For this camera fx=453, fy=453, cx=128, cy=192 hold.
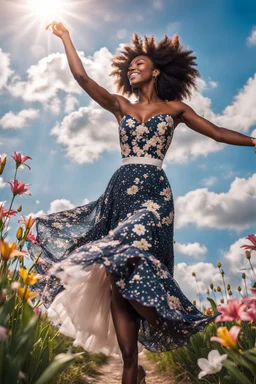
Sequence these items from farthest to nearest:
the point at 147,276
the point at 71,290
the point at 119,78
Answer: the point at 119,78
the point at 71,290
the point at 147,276

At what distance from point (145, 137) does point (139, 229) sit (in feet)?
3.03

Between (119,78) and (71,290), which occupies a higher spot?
(119,78)

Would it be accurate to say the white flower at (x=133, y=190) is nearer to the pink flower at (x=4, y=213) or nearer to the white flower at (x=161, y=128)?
the white flower at (x=161, y=128)

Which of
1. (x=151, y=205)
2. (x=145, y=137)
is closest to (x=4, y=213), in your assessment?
(x=151, y=205)

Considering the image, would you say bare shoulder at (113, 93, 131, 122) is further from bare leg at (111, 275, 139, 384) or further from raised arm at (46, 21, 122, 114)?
bare leg at (111, 275, 139, 384)

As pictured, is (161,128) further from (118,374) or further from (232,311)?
(118,374)

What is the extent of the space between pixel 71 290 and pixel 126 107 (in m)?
1.55

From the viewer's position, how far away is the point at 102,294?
313 centimetres

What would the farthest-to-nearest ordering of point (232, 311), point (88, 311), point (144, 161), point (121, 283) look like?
point (144, 161)
point (88, 311)
point (121, 283)
point (232, 311)

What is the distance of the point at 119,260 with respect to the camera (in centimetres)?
237

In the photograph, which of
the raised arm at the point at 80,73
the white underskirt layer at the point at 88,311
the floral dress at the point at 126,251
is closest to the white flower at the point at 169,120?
the floral dress at the point at 126,251

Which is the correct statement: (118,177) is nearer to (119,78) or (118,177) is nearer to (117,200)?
(117,200)

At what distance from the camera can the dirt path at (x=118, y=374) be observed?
4.77 m

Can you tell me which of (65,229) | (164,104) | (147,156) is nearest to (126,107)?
(164,104)
